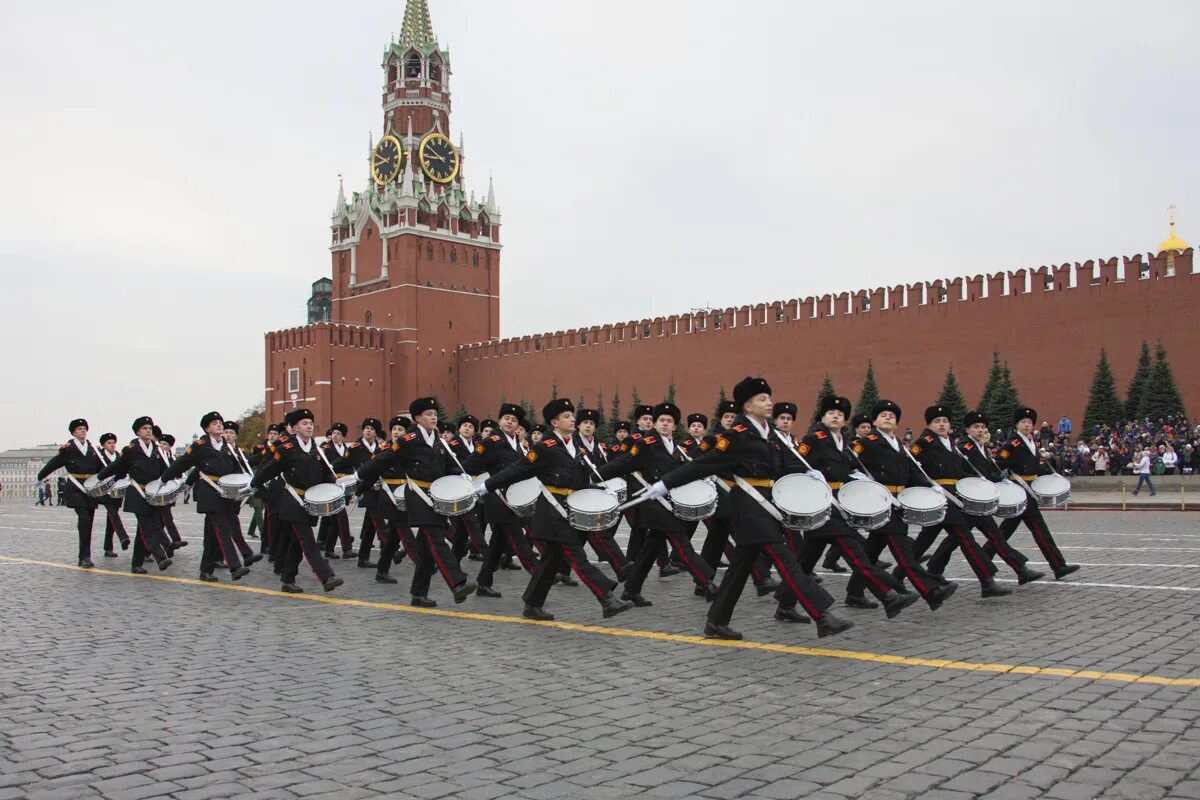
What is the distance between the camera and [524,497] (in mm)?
8188

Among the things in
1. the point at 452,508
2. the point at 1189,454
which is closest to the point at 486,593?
the point at 452,508

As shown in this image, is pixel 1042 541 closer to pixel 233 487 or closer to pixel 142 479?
pixel 233 487

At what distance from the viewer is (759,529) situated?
21.2ft

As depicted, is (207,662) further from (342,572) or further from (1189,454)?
(1189,454)

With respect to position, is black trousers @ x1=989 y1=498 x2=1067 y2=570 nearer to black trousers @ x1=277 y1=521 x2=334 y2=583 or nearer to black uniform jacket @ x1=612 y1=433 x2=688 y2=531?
black uniform jacket @ x1=612 y1=433 x2=688 y2=531

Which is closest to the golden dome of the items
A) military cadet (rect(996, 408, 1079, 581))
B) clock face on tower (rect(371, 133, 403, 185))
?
military cadet (rect(996, 408, 1079, 581))

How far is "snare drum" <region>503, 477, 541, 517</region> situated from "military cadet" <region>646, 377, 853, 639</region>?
1.56 m

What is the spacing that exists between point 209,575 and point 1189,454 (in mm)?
21769

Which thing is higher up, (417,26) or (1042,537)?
(417,26)

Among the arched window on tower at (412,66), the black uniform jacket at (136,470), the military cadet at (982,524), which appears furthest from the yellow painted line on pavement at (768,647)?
the arched window on tower at (412,66)

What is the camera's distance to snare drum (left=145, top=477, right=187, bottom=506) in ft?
37.3

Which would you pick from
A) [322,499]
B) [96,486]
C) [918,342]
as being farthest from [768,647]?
[918,342]

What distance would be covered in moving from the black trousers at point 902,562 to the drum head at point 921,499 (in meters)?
0.13

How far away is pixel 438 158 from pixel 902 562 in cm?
6606
